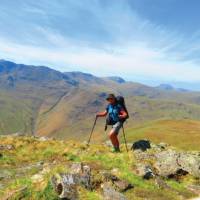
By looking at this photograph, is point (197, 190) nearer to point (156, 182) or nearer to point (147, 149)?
point (156, 182)

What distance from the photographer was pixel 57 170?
14.8m

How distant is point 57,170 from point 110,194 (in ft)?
8.14

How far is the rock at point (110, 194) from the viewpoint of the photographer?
1380 centimetres

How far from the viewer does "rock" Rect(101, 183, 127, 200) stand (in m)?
13.8

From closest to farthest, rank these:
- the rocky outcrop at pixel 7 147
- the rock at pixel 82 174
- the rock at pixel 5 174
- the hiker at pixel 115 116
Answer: the rock at pixel 82 174
the rock at pixel 5 174
the hiker at pixel 115 116
the rocky outcrop at pixel 7 147

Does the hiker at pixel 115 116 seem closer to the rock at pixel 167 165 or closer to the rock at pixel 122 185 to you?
the rock at pixel 167 165

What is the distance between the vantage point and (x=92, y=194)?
45.5ft

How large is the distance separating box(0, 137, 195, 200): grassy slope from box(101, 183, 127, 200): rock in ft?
1.04

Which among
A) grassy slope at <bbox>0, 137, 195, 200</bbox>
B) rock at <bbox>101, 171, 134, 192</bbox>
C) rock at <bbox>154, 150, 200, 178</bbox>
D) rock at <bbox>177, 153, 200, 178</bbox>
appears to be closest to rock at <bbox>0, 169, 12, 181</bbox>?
grassy slope at <bbox>0, 137, 195, 200</bbox>

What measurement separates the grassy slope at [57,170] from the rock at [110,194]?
32 cm

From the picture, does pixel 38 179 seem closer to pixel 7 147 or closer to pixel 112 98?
pixel 112 98

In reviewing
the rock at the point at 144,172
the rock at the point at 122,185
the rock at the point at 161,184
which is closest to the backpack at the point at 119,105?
the rock at the point at 144,172

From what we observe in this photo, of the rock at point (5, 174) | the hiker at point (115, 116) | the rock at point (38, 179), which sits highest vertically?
the hiker at point (115, 116)

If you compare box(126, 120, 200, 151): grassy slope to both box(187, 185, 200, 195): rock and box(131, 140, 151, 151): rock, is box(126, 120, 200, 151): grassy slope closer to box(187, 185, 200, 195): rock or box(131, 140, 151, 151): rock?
box(131, 140, 151, 151): rock
